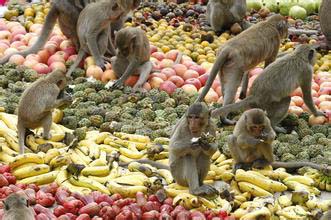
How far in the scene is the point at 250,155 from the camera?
885 centimetres

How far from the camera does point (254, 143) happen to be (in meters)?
8.58

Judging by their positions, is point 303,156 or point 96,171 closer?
point 96,171

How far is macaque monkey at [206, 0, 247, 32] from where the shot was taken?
15.9m

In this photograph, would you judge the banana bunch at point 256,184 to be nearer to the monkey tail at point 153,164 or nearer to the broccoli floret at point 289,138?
the monkey tail at point 153,164

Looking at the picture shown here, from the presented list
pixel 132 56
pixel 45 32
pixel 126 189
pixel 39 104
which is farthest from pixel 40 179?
pixel 45 32

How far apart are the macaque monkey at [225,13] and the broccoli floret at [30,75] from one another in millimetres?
4874

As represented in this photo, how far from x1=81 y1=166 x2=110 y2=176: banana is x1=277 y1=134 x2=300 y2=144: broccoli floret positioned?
8.56 ft

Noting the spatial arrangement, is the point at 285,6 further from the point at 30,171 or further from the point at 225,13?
the point at 30,171

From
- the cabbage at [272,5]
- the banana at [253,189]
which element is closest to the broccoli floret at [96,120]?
the banana at [253,189]

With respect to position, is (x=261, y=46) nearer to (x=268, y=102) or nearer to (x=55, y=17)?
(x=268, y=102)

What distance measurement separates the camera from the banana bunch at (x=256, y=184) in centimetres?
834

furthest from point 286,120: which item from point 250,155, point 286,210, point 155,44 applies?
point 155,44

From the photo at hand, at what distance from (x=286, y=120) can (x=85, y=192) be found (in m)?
3.69

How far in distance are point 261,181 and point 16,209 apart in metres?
3.11
